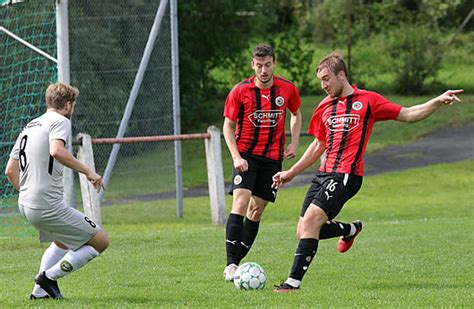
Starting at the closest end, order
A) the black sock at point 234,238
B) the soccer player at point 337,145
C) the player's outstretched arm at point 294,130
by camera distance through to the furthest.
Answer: the soccer player at point 337,145 → the black sock at point 234,238 → the player's outstretched arm at point 294,130

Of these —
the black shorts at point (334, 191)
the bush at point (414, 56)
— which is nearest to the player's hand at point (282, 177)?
the black shorts at point (334, 191)

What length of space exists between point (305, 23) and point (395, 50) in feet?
Answer: 13.6

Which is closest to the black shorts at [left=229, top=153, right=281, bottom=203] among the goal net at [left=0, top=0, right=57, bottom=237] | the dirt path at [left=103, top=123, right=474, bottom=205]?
the goal net at [left=0, top=0, right=57, bottom=237]

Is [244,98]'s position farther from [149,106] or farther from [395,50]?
[395,50]

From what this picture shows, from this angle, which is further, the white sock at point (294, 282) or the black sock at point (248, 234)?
the black sock at point (248, 234)

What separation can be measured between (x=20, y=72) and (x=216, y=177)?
318 cm

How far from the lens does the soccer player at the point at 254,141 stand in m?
9.34

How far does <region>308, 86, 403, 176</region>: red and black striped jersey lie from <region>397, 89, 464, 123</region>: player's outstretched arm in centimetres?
8

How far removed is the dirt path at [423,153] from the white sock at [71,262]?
596 inches

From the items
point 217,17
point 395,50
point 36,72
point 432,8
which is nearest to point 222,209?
point 36,72

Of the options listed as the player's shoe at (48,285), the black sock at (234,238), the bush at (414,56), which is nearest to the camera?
the player's shoe at (48,285)

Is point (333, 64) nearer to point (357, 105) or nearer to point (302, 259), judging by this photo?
point (357, 105)

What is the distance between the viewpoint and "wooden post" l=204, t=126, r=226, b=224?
15508 millimetres

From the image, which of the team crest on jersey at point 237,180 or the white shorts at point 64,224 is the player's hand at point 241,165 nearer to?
the team crest on jersey at point 237,180
